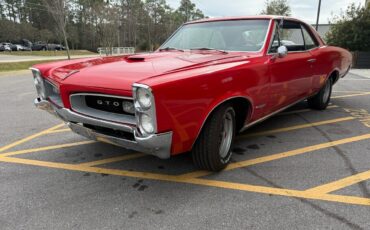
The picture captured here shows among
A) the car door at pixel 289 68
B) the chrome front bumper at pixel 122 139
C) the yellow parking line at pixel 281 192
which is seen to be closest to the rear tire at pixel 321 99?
the car door at pixel 289 68

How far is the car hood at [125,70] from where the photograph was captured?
2.69 m

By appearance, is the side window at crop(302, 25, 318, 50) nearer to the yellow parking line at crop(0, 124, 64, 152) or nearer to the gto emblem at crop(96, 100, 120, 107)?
the gto emblem at crop(96, 100, 120, 107)

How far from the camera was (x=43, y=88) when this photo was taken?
3.53 meters

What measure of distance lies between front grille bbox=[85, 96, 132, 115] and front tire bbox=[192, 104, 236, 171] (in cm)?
78

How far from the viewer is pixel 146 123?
2.50m

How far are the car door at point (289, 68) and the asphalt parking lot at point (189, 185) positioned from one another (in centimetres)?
63

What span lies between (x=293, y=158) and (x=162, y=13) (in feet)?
176

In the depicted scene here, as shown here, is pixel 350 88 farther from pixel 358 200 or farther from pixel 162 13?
pixel 162 13

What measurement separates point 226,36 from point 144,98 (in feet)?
6.92

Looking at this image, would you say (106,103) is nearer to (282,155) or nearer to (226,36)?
(226,36)

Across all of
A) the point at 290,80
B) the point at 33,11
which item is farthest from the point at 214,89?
the point at 33,11

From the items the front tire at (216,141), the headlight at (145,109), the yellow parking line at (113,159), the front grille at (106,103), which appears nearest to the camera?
the headlight at (145,109)

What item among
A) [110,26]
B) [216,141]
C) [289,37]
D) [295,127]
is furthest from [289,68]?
[110,26]

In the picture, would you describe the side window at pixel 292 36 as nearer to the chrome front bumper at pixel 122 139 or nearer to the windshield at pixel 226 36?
the windshield at pixel 226 36
